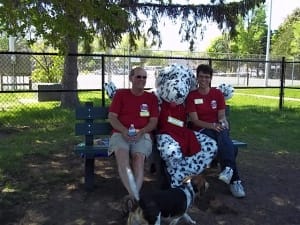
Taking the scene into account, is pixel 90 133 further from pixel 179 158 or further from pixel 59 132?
pixel 59 132

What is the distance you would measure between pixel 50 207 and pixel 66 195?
0.35 metres

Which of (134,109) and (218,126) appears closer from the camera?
(134,109)

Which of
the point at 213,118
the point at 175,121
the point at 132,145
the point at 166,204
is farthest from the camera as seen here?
the point at 213,118

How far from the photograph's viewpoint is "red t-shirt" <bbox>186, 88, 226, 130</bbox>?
4.81 metres

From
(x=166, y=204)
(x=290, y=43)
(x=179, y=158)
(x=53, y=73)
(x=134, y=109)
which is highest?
(x=290, y=43)

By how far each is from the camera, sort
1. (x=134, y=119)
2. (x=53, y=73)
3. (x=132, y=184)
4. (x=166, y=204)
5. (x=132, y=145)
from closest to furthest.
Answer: (x=166, y=204) < (x=132, y=184) < (x=132, y=145) < (x=134, y=119) < (x=53, y=73)

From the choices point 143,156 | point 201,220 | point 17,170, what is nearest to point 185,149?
point 143,156

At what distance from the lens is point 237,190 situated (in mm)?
4715

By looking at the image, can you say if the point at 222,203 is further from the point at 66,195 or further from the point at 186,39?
the point at 186,39

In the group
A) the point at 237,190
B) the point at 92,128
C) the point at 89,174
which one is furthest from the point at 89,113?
the point at 237,190

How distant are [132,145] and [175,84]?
2.80 ft

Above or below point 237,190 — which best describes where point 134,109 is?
above

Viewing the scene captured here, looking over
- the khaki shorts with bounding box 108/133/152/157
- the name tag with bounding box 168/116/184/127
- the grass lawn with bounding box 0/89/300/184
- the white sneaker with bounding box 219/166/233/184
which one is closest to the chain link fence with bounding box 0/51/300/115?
the grass lawn with bounding box 0/89/300/184

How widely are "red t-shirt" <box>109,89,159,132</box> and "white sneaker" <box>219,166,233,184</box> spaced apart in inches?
35.0
